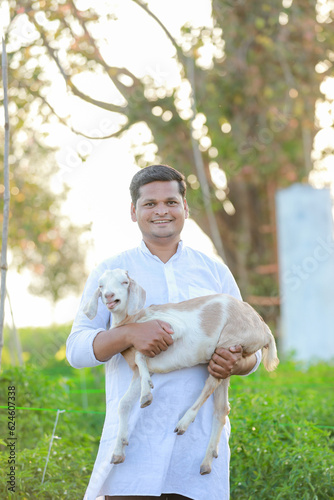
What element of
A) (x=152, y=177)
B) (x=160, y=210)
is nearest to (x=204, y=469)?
(x=160, y=210)

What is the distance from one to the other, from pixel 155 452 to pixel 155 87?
7762 millimetres

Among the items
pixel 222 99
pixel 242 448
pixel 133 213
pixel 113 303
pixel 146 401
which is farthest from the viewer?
pixel 222 99

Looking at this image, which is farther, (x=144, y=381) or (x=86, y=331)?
Result: (x=86, y=331)

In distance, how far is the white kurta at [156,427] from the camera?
93.4 inches

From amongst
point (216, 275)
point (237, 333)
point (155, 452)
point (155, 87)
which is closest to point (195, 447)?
point (155, 452)

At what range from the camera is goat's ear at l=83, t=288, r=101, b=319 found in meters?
2.46

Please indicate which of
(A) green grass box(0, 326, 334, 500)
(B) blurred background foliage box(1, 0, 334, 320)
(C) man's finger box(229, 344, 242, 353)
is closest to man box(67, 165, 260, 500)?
(C) man's finger box(229, 344, 242, 353)

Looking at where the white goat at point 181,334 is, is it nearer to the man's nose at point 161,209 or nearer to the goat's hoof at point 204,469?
the goat's hoof at point 204,469

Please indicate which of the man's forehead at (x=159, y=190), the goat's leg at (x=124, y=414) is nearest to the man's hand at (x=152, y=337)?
the goat's leg at (x=124, y=414)

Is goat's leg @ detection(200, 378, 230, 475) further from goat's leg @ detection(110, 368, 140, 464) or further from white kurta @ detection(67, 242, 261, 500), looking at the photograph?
goat's leg @ detection(110, 368, 140, 464)

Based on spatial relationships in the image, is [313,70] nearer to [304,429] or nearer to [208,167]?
[208,167]

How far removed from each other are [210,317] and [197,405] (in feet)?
1.00

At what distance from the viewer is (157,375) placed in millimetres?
2445

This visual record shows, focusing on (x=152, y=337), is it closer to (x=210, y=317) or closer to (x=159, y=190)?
(x=210, y=317)
